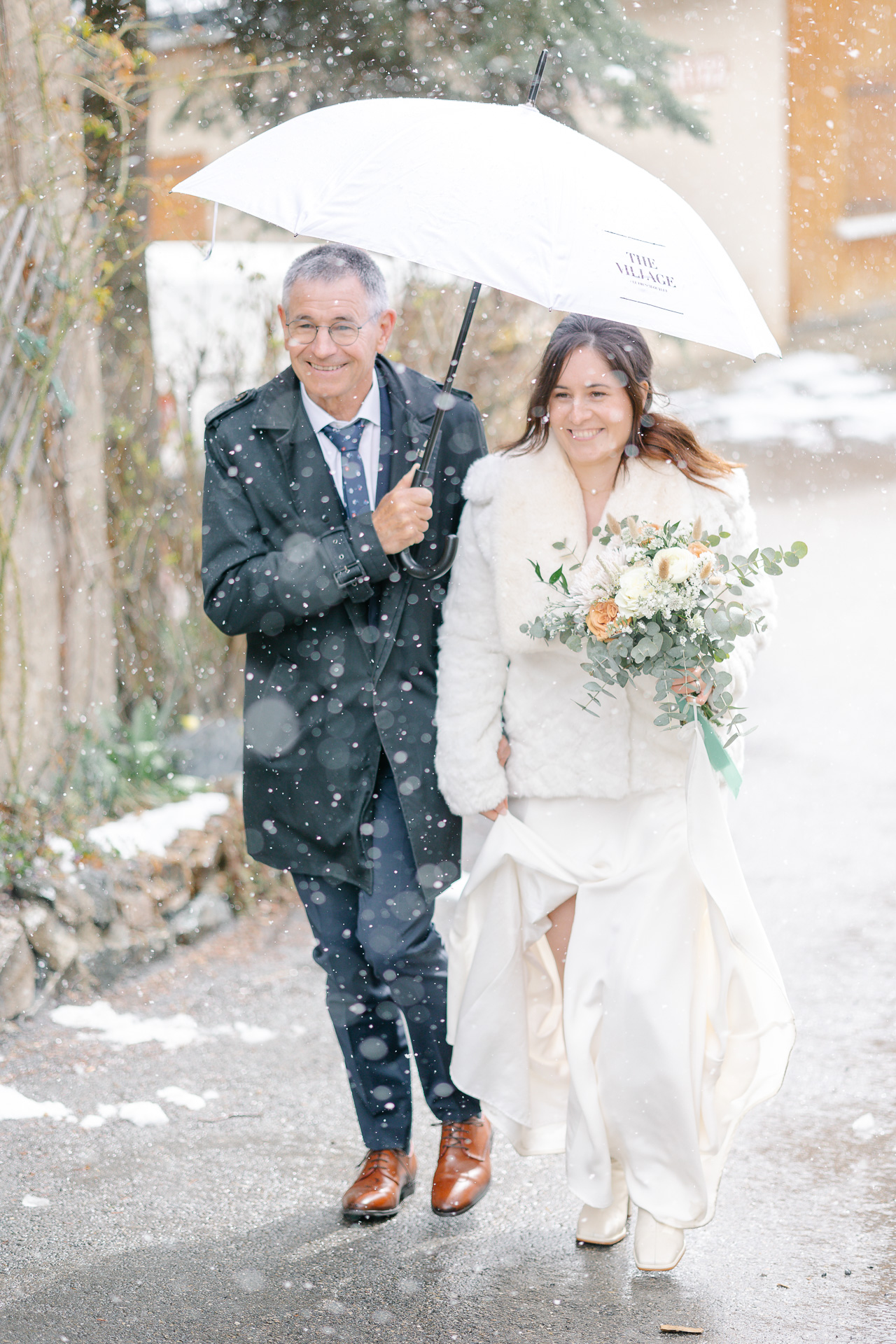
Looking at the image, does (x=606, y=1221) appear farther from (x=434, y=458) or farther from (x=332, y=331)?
(x=332, y=331)

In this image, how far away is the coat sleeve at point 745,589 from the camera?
3221 millimetres

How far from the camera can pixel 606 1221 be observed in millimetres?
3326

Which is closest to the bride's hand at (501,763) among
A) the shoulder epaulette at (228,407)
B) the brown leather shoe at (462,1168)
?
the brown leather shoe at (462,1168)

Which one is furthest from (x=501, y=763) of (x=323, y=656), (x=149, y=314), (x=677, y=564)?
(x=149, y=314)

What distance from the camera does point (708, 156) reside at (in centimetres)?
1752

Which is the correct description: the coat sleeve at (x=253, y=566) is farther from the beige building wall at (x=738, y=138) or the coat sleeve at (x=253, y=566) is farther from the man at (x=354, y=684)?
the beige building wall at (x=738, y=138)

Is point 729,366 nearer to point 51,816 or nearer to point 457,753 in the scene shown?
point 51,816

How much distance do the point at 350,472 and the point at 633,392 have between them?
727 millimetres

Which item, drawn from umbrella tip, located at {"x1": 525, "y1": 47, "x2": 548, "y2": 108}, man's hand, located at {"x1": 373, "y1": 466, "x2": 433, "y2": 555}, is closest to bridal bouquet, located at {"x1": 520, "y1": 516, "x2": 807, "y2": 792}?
man's hand, located at {"x1": 373, "y1": 466, "x2": 433, "y2": 555}

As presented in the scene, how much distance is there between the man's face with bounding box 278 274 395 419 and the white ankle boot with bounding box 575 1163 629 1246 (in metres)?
2.02

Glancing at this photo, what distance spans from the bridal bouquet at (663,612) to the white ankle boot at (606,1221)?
3.39 ft

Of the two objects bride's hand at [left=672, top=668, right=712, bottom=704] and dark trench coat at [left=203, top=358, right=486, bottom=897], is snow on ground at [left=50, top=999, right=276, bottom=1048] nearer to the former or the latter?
dark trench coat at [left=203, top=358, right=486, bottom=897]

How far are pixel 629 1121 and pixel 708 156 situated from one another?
16527 mm

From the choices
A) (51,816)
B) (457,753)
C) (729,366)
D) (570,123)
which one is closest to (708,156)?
(729,366)
